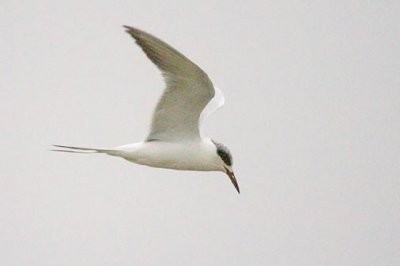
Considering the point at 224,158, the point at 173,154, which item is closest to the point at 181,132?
the point at 173,154

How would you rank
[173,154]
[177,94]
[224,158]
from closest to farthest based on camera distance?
1. [177,94]
2. [173,154]
3. [224,158]

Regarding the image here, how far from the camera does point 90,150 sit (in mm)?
9922

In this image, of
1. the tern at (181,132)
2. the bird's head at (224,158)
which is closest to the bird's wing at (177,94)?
the tern at (181,132)

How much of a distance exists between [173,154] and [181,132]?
0.89 feet

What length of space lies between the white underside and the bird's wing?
0.33 ft

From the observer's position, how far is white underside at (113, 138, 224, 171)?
10.5 metres

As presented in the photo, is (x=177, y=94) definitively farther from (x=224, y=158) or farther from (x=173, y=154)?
(x=224, y=158)

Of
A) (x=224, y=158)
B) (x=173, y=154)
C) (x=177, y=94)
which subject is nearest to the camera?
(x=177, y=94)

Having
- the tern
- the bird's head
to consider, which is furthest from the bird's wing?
the bird's head

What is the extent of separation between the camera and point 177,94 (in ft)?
32.1

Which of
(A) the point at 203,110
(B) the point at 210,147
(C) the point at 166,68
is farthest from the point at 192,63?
(B) the point at 210,147

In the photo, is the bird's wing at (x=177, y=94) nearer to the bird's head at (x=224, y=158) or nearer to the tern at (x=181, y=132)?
the tern at (x=181, y=132)

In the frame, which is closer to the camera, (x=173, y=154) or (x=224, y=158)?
(x=173, y=154)

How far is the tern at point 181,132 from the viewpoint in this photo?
9.54 metres
